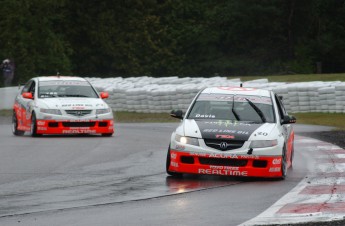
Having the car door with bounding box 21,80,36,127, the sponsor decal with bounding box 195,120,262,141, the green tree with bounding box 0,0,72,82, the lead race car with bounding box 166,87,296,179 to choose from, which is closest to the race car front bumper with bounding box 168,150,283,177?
the lead race car with bounding box 166,87,296,179

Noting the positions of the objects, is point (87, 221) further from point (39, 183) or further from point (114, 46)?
point (114, 46)

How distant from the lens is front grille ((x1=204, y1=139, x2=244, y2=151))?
1445cm

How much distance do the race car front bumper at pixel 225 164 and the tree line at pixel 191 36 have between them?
53239mm

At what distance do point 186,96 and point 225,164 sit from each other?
21827 mm

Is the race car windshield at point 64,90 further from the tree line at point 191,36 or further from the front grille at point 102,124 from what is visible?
the tree line at point 191,36

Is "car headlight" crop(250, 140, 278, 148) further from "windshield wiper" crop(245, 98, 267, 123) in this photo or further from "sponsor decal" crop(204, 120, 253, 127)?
"windshield wiper" crop(245, 98, 267, 123)

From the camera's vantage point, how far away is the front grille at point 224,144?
14.4m

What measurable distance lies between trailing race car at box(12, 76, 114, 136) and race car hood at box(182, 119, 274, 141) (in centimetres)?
844

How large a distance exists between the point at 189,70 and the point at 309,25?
9158 mm

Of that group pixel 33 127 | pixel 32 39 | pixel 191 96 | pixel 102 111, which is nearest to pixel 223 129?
pixel 102 111

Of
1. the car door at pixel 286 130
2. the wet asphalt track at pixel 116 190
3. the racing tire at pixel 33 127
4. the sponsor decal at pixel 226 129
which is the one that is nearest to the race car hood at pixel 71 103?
the racing tire at pixel 33 127

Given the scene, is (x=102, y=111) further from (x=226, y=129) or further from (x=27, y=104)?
(x=226, y=129)

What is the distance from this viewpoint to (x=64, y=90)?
80.1 feet

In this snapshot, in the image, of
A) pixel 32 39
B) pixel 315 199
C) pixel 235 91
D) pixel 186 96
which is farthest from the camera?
pixel 32 39
